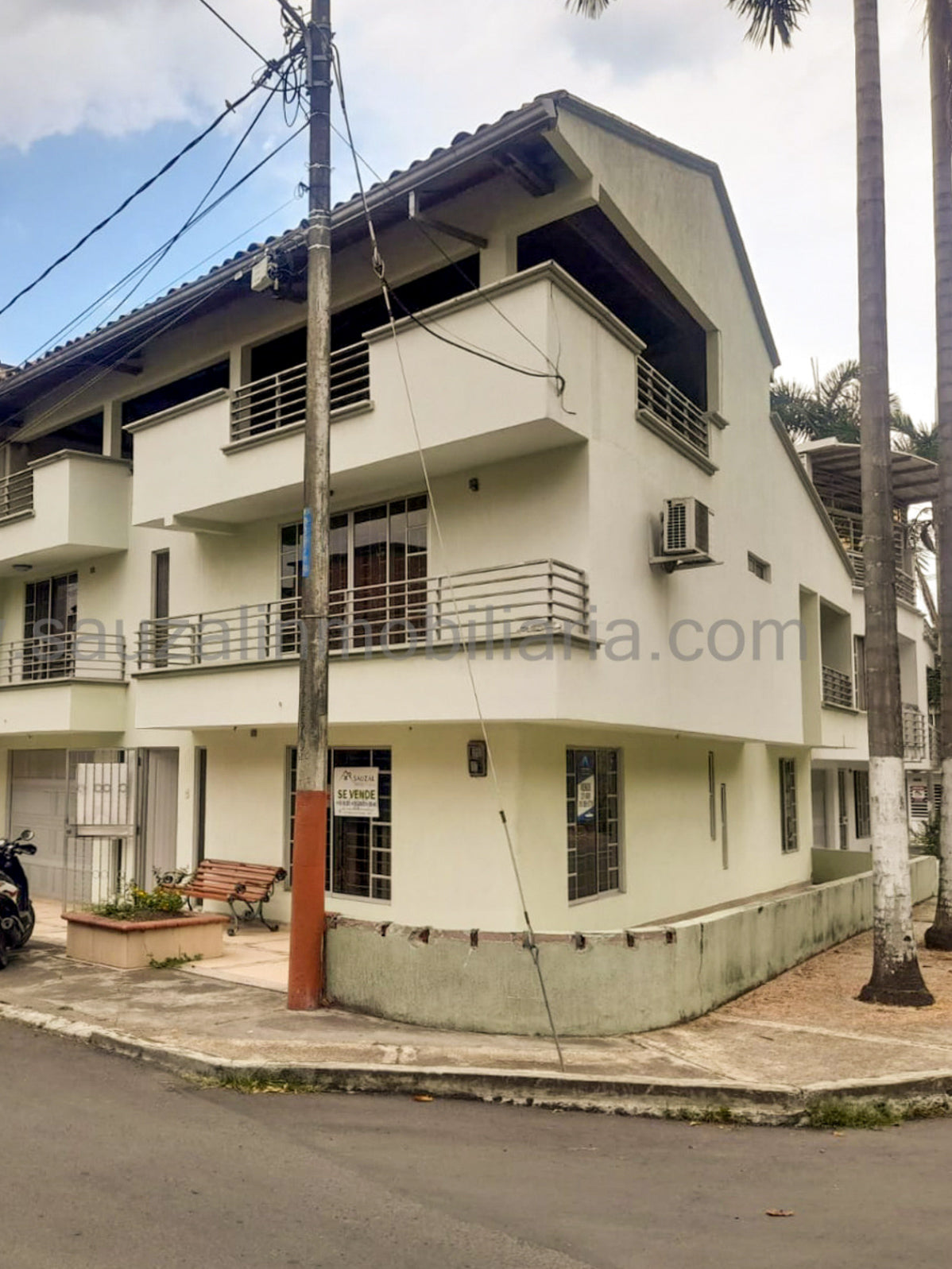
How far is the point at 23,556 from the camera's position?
1727cm

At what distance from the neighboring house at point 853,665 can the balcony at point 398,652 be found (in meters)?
9.42

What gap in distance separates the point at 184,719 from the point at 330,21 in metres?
8.16

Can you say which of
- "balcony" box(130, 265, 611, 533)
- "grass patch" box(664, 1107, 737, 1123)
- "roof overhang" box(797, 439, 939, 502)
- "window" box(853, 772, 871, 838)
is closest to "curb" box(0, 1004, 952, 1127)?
"grass patch" box(664, 1107, 737, 1123)

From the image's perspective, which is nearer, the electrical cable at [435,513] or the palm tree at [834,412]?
the electrical cable at [435,513]

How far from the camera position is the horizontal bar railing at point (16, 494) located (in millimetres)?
17906

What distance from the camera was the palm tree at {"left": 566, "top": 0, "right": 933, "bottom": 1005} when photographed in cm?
998

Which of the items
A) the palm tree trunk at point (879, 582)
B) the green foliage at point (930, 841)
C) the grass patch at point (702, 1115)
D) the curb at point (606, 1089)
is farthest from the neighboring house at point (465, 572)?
the green foliage at point (930, 841)

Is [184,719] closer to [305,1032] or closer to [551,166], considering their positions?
[305,1032]

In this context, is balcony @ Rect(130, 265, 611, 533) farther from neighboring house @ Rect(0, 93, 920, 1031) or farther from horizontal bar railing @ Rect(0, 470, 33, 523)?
horizontal bar railing @ Rect(0, 470, 33, 523)

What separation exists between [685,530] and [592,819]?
355cm

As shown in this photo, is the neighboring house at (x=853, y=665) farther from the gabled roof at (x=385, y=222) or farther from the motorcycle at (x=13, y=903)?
the motorcycle at (x=13, y=903)

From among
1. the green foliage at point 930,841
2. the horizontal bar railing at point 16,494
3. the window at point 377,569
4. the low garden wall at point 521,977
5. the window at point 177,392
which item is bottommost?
the green foliage at point 930,841

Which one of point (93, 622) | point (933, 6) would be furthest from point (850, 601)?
point (93, 622)

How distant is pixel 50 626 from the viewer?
60.0 feet
